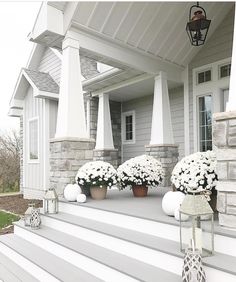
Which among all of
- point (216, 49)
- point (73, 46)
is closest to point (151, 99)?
point (216, 49)

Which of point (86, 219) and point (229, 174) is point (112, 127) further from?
point (229, 174)

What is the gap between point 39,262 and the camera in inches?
136

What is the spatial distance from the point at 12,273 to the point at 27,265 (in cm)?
18

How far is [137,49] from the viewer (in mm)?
6051

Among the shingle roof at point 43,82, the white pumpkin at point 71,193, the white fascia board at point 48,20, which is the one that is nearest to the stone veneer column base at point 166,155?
the white pumpkin at point 71,193

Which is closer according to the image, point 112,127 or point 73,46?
point 73,46

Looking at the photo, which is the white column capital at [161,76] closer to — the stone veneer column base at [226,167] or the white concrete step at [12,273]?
the stone veneer column base at [226,167]

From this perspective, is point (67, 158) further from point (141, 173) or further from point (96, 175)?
point (141, 173)

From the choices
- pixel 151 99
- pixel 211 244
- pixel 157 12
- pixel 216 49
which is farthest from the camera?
pixel 151 99

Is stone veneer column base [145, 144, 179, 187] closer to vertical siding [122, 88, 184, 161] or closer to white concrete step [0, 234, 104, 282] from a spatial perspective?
vertical siding [122, 88, 184, 161]

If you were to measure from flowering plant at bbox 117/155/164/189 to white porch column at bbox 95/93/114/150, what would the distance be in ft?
10.5

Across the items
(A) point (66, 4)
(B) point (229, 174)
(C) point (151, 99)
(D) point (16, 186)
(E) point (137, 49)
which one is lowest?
(D) point (16, 186)

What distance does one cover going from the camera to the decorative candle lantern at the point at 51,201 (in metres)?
4.63

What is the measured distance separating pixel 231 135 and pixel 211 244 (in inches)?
39.2
